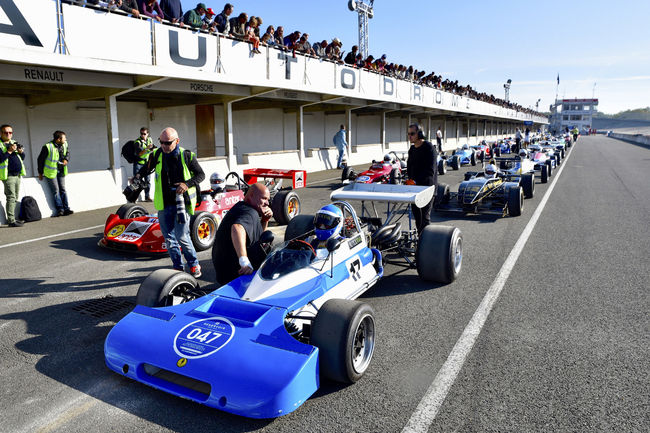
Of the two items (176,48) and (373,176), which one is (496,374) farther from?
(176,48)

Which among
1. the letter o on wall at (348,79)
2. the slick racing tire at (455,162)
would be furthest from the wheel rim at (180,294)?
the slick racing tire at (455,162)

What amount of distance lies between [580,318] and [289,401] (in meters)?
3.36

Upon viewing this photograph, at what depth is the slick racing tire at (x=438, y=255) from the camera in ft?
18.7

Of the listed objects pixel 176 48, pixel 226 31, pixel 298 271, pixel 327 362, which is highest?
pixel 226 31

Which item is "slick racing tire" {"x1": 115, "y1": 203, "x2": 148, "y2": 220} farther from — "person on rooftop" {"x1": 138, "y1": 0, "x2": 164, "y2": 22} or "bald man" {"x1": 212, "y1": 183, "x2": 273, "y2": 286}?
"person on rooftop" {"x1": 138, "y1": 0, "x2": 164, "y2": 22}

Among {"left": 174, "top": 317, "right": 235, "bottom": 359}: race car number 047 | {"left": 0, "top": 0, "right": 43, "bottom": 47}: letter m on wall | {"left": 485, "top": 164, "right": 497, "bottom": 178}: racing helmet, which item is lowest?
{"left": 174, "top": 317, "right": 235, "bottom": 359}: race car number 047

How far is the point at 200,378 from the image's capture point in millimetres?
3084

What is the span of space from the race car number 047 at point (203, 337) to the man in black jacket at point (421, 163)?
401 cm

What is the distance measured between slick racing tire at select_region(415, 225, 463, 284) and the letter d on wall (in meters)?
9.65

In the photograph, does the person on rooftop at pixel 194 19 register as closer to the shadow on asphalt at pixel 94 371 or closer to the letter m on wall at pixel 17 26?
the letter m on wall at pixel 17 26

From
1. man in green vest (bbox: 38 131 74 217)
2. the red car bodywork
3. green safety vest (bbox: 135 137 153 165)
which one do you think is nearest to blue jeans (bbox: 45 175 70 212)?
man in green vest (bbox: 38 131 74 217)

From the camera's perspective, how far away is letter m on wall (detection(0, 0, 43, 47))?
9.01m

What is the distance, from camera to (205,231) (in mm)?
7781

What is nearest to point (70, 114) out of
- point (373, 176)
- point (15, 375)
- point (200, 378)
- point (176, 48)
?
point (176, 48)
